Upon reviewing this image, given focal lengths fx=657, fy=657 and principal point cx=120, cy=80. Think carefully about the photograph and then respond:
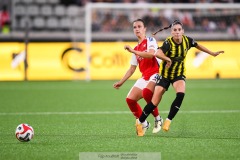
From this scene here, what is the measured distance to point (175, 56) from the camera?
9.48 m

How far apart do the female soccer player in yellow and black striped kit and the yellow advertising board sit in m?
12.5

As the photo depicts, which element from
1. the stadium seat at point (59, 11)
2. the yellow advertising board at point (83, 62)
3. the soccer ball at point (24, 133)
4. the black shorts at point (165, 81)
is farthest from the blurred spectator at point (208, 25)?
the soccer ball at point (24, 133)

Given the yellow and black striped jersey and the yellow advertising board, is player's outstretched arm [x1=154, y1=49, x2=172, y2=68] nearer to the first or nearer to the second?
the yellow and black striped jersey

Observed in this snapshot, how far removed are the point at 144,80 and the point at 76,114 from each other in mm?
3319

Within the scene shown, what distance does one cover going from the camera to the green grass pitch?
26.3 feet

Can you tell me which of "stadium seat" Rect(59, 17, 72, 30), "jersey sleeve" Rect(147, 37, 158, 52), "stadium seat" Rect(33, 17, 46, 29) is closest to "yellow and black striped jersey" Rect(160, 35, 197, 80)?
"jersey sleeve" Rect(147, 37, 158, 52)

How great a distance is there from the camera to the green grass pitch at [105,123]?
8023 mm

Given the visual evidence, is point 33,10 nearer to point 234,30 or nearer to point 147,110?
point 234,30

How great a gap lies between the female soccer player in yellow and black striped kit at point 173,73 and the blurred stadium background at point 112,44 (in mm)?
12282

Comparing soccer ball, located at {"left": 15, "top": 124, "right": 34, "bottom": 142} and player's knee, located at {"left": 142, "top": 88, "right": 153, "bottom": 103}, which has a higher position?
player's knee, located at {"left": 142, "top": 88, "right": 153, "bottom": 103}

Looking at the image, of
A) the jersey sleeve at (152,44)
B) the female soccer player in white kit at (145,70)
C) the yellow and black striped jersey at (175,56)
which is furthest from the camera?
the female soccer player in white kit at (145,70)

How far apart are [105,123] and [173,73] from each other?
7.44 ft

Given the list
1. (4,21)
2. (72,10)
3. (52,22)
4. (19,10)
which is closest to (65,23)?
Answer: (52,22)

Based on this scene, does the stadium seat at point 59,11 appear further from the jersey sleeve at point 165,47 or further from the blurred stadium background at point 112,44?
the jersey sleeve at point 165,47
